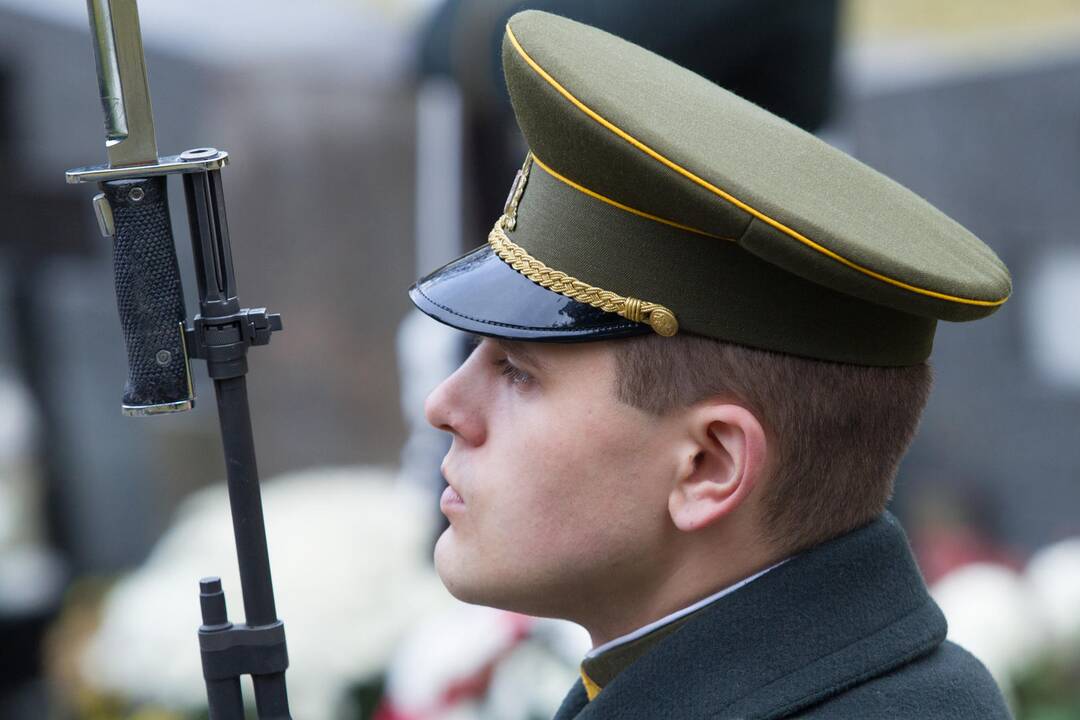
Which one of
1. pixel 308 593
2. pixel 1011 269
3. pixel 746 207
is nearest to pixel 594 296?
pixel 746 207

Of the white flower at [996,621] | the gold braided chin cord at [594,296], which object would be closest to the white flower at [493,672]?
the white flower at [996,621]

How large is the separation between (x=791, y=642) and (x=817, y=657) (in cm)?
3

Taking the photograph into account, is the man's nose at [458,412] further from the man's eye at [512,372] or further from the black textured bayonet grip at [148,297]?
the black textured bayonet grip at [148,297]

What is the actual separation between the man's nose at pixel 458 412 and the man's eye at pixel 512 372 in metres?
0.04

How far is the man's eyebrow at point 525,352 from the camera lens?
5.57 ft

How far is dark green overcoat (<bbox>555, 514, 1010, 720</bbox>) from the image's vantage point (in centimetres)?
159

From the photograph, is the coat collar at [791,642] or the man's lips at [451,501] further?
the man's lips at [451,501]

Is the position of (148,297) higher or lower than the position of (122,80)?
lower

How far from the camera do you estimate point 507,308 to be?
170 centimetres

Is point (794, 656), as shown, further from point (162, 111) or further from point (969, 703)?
point (162, 111)

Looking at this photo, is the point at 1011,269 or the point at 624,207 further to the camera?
the point at 1011,269

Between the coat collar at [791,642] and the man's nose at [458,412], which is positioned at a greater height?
the man's nose at [458,412]

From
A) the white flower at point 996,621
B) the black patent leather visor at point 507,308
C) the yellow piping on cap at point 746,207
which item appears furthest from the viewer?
the white flower at point 996,621

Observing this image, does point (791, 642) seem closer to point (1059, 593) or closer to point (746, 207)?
point (746, 207)
